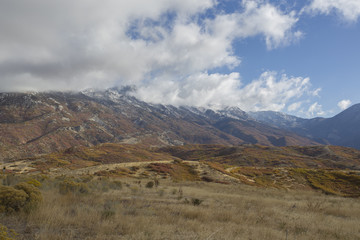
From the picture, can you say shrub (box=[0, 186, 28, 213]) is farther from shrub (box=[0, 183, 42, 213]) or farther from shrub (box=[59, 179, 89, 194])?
shrub (box=[59, 179, 89, 194])

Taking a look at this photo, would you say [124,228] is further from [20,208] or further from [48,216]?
[20,208]

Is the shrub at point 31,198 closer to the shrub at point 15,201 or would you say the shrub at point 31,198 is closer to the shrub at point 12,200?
the shrub at point 15,201

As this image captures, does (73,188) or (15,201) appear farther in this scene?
(73,188)

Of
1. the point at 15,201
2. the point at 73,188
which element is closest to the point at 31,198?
the point at 15,201

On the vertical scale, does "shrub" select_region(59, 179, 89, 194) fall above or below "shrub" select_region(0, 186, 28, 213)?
below

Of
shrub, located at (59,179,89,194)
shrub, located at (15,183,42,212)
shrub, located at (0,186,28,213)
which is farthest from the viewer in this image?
shrub, located at (59,179,89,194)

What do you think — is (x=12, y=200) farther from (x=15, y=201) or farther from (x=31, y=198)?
(x=31, y=198)

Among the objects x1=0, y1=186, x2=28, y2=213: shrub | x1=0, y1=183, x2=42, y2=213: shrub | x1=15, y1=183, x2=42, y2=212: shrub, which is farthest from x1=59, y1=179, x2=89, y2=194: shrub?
x1=0, y1=186, x2=28, y2=213: shrub

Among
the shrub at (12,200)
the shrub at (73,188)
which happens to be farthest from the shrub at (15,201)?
the shrub at (73,188)

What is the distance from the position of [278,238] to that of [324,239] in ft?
5.93

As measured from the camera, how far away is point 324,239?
6973 millimetres

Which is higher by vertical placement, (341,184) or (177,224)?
(177,224)

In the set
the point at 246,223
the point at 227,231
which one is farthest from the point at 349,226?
the point at 227,231

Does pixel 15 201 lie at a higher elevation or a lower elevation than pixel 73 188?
higher
